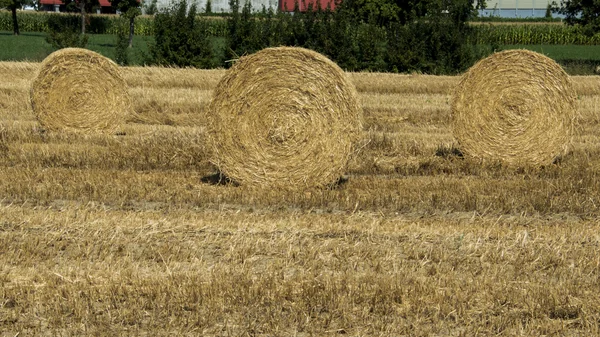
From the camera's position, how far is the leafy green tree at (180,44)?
2419cm

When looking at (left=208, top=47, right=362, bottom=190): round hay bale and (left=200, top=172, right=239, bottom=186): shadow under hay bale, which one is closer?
(left=208, top=47, right=362, bottom=190): round hay bale

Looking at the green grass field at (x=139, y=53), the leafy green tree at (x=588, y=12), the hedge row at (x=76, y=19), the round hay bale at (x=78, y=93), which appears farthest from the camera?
the hedge row at (x=76, y=19)

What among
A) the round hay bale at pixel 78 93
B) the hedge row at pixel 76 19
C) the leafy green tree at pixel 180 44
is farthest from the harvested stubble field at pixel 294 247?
the hedge row at pixel 76 19

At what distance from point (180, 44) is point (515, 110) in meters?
14.0

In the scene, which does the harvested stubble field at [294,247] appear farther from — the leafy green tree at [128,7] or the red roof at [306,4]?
the leafy green tree at [128,7]

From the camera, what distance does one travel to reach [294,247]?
744cm

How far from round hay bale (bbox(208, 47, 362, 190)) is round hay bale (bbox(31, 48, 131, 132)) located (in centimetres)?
472

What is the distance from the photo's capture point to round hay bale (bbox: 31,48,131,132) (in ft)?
47.6

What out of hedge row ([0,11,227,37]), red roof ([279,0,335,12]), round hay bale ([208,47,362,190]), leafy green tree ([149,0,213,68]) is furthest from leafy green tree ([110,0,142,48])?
round hay bale ([208,47,362,190])

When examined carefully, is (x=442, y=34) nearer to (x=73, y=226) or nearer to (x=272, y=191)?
(x=272, y=191)

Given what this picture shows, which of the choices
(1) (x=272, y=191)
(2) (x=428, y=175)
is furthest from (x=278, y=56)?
(2) (x=428, y=175)

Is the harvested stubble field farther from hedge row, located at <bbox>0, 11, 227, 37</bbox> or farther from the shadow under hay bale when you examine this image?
hedge row, located at <bbox>0, 11, 227, 37</bbox>

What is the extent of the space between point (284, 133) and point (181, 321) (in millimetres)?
4882

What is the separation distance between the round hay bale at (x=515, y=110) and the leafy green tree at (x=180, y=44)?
42.8 ft
